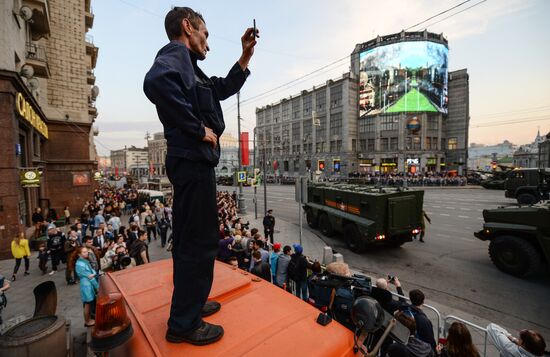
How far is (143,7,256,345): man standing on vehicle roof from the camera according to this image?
1649mm

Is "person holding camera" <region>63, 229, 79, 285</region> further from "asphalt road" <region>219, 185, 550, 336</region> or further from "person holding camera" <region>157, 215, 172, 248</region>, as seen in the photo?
"asphalt road" <region>219, 185, 550, 336</region>

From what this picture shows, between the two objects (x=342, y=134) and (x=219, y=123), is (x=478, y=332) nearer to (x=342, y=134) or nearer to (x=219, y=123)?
(x=219, y=123)

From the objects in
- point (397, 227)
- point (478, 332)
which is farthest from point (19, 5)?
point (478, 332)

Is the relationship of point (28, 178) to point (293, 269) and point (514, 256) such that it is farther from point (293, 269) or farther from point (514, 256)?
point (514, 256)

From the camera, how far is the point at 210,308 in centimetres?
201

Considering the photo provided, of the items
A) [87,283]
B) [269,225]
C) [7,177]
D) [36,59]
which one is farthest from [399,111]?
[87,283]

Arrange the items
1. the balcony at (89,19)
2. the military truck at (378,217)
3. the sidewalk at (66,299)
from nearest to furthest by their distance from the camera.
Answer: the sidewalk at (66,299), the military truck at (378,217), the balcony at (89,19)

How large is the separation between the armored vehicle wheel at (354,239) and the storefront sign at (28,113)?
1546cm

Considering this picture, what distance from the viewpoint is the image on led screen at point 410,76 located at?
4734 centimetres

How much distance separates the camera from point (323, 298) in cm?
443

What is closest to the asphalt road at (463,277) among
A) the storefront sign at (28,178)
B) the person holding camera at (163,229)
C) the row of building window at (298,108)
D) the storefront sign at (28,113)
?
the person holding camera at (163,229)

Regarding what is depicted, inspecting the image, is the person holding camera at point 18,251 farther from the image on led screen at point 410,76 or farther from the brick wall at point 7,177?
the image on led screen at point 410,76

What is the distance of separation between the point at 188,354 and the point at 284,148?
66021 millimetres

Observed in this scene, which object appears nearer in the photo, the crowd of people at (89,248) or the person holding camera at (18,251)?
the crowd of people at (89,248)
